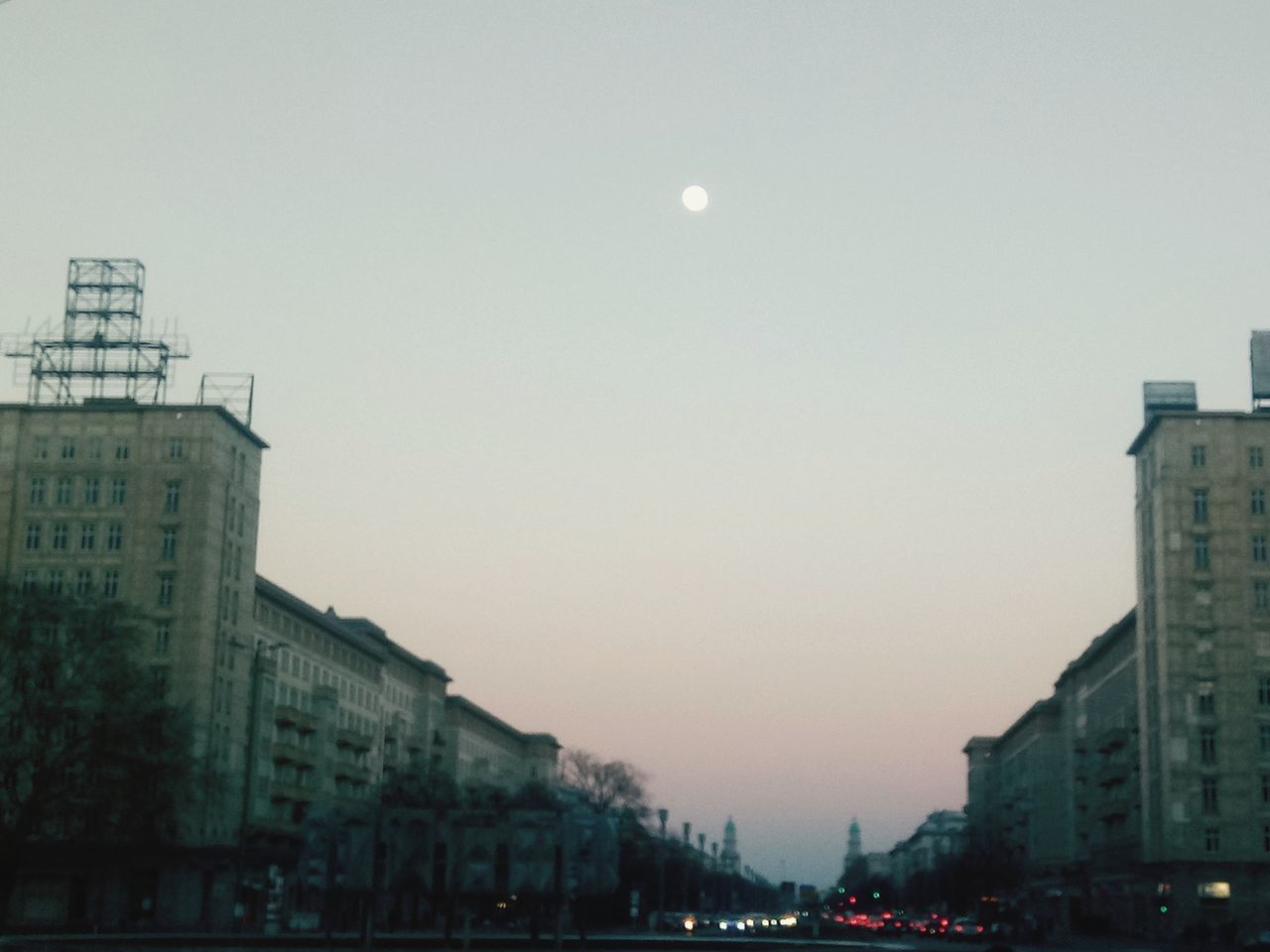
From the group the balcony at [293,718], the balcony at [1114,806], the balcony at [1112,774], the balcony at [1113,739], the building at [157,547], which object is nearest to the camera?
the building at [157,547]

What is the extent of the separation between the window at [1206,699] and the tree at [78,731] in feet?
207

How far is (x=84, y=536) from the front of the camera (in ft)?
345

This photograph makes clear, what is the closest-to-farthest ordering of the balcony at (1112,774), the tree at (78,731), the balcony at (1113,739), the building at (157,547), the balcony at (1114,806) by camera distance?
the tree at (78,731) < the building at (157,547) < the balcony at (1114,806) < the balcony at (1112,774) < the balcony at (1113,739)

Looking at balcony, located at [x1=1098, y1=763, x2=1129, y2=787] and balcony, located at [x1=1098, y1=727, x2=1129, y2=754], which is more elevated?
balcony, located at [x1=1098, y1=727, x2=1129, y2=754]

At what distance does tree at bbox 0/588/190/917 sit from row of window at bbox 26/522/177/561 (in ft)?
97.5

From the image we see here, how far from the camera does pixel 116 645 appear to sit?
73.9 metres

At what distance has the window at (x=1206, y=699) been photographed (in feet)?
347

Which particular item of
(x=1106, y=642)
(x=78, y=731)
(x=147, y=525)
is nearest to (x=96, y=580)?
(x=147, y=525)

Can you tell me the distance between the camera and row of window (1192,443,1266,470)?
10812 centimetres

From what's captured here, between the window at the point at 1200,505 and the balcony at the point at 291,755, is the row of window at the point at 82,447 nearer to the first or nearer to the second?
the balcony at the point at 291,755

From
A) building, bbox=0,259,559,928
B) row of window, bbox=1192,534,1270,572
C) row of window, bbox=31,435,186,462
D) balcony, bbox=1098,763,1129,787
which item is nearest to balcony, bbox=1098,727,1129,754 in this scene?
balcony, bbox=1098,763,1129,787

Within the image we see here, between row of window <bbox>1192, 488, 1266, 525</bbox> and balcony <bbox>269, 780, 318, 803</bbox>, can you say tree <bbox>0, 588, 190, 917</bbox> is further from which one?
row of window <bbox>1192, 488, 1266, 525</bbox>

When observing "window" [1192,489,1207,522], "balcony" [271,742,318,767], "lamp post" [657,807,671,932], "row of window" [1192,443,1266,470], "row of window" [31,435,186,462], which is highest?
"row of window" [1192,443,1266,470]

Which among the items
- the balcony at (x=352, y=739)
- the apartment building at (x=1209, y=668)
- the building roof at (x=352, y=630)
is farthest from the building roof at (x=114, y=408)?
the apartment building at (x=1209, y=668)
